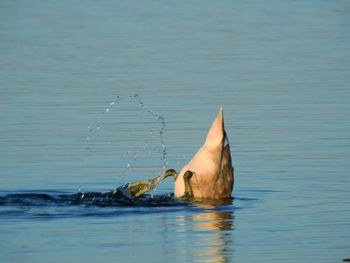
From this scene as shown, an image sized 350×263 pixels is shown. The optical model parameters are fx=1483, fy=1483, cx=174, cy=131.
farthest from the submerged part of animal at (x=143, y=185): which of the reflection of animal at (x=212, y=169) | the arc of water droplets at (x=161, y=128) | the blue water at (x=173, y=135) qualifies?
the arc of water droplets at (x=161, y=128)

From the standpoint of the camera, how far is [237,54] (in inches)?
1107

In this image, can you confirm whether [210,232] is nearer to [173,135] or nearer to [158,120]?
[173,135]

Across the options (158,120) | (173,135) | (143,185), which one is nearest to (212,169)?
(143,185)

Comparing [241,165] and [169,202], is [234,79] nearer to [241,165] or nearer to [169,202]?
[241,165]

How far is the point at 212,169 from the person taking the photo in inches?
576

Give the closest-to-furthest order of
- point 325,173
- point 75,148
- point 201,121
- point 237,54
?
point 325,173
point 75,148
point 201,121
point 237,54

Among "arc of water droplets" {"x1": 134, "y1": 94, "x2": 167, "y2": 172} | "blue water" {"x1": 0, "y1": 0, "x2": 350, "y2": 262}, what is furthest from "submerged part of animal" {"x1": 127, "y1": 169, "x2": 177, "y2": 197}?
"arc of water droplets" {"x1": 134, "y1": 94, "x2": 167, "y2": 172}

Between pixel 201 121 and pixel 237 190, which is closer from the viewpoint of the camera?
pixel 237 190

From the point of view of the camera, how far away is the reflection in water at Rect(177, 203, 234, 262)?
11475 mm

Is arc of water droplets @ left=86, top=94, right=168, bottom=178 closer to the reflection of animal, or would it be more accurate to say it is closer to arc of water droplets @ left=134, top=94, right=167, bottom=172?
arc of water droplets @ left=134, top=94, right=167, bottom=172

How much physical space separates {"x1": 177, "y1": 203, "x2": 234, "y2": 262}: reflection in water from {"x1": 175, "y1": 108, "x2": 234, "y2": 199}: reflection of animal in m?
0.27

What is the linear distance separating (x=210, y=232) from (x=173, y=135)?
5561 millimetres

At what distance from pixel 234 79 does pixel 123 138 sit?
6093mm

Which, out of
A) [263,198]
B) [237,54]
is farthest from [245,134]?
[237,54]
